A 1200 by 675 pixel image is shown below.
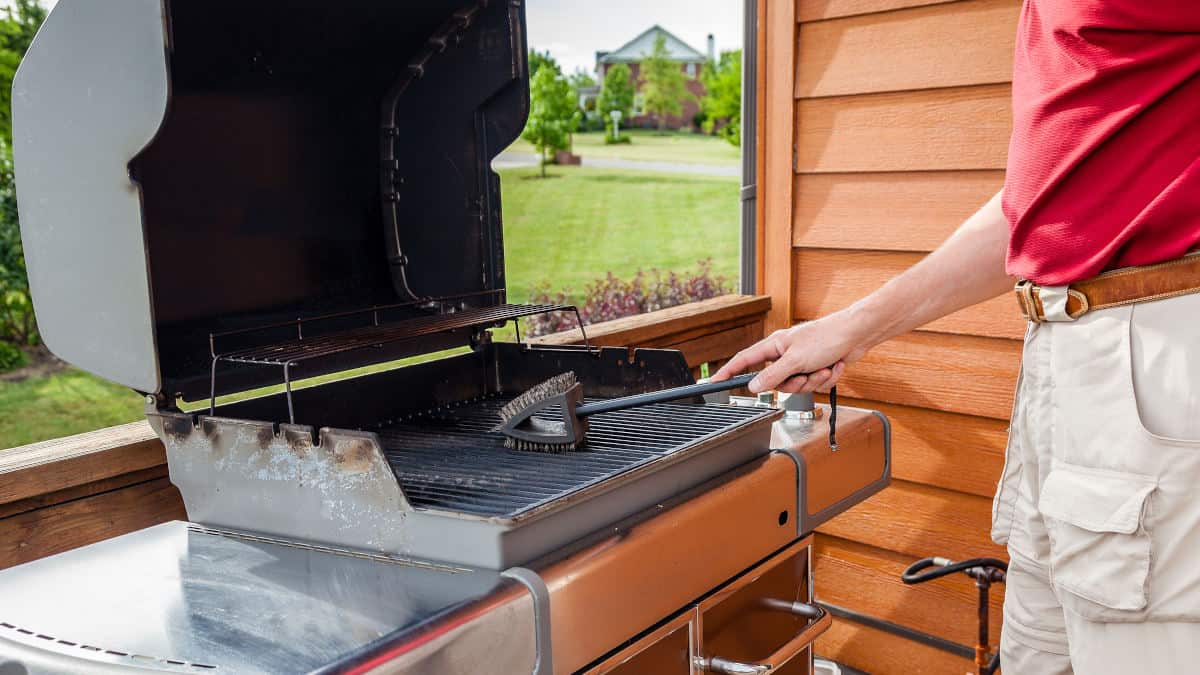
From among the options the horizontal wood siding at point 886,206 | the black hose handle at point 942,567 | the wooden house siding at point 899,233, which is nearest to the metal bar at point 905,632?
the wooden house siding at point 899,233

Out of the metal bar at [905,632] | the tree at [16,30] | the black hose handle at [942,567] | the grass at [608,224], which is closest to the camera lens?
the black hose handle at [942,567]

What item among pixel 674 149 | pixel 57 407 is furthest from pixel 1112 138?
pixel 674 149

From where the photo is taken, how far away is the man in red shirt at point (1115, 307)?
1.15m

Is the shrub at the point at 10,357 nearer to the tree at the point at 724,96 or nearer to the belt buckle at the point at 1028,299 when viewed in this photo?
the belt buckle at the point at 1028,299

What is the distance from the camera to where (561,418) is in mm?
1256

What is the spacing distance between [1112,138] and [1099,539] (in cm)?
48

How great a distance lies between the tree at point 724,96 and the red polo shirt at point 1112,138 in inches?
239

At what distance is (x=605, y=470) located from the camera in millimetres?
1117

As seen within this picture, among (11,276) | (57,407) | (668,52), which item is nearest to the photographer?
(11,276)

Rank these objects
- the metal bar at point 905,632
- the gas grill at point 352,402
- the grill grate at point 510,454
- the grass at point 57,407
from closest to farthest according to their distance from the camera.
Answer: the gas grill at point 352,402, the grill grate at point 510,454, the metal bar at point 905,632, the grass at point 57,407

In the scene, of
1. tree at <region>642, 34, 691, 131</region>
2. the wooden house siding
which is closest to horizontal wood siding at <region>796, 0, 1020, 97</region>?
the wooden house siding

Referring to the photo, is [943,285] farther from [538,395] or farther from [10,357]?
[10,357]

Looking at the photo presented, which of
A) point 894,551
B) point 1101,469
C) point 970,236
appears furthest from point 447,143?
point 894,551

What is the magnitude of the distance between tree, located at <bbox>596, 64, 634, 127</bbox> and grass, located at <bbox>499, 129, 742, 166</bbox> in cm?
20
